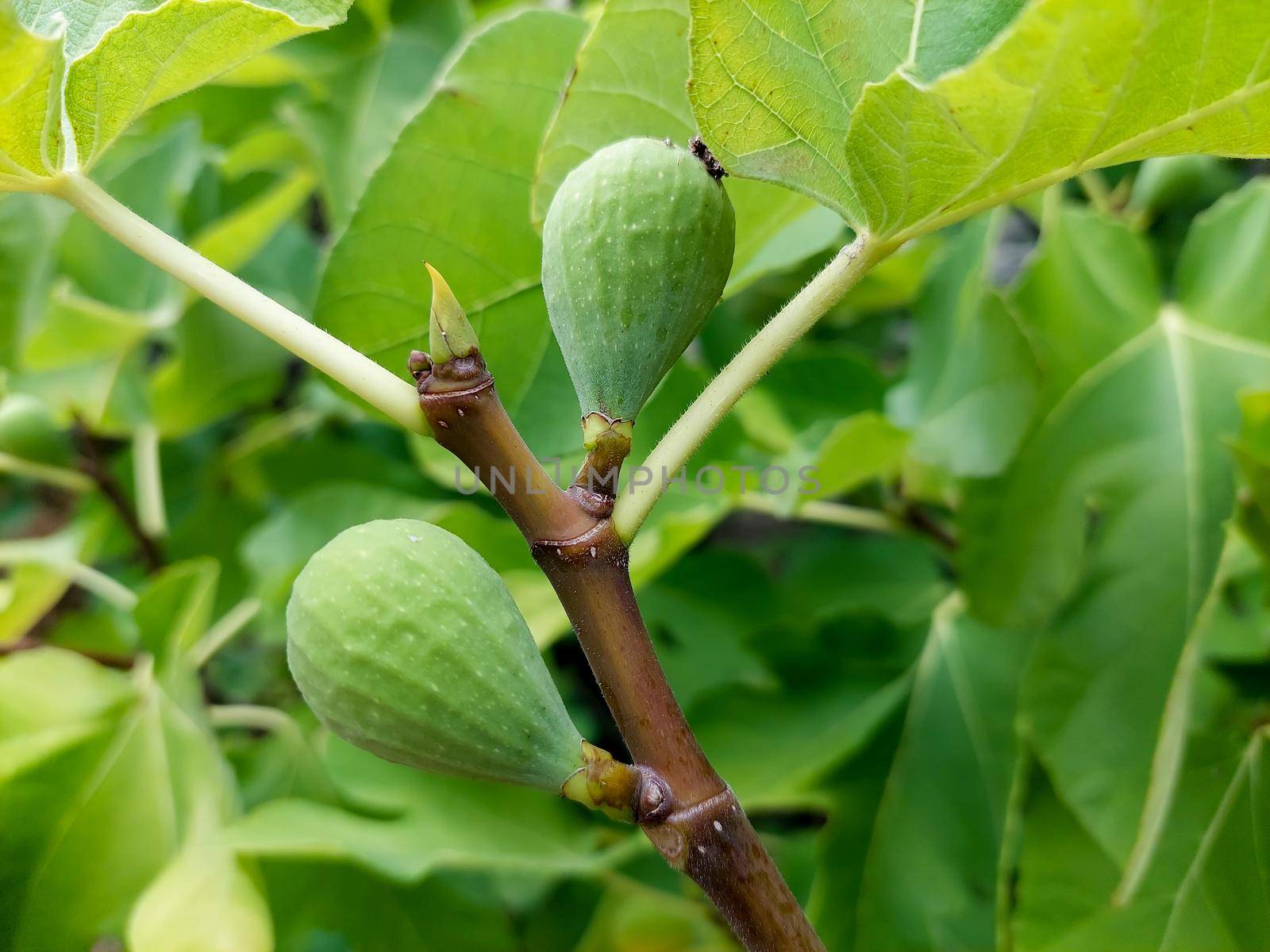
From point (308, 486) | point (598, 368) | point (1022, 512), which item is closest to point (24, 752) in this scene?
point (308, 486)

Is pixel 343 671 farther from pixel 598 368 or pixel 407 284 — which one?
pixel 407 284

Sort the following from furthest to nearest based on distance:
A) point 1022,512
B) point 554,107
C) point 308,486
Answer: point 308,486, point 1022,512, point 554,107

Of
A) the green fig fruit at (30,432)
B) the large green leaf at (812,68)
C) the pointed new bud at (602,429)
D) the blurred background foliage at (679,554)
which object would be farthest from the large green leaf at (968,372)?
the green fig fruit at (30,432)

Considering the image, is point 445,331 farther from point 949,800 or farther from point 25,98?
point 949,800

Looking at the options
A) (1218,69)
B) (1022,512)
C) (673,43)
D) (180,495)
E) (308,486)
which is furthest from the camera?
(180,495)

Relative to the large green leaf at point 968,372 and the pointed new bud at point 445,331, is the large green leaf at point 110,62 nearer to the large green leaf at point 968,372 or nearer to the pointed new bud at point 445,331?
the pointed new bud at point 445,331

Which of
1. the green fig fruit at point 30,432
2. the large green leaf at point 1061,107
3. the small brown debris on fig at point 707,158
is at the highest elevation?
the large green leaf at point 1061,107
